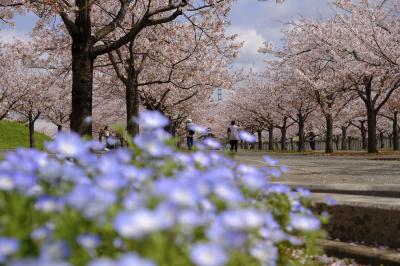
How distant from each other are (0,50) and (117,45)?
29.2m

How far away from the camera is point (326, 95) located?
34219 mm

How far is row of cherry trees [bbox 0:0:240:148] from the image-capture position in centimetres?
1267

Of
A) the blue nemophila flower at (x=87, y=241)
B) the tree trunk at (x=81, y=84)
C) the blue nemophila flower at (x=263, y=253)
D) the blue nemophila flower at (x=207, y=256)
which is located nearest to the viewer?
the blue nemophila flower at (x=207, y=256)

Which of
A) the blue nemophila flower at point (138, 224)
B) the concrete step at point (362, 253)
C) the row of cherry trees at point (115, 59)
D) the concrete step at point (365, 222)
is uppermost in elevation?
the row of cherry trees at point (115, 59)

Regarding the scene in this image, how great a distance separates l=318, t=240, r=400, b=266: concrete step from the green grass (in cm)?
4469

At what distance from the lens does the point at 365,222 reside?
4910mm

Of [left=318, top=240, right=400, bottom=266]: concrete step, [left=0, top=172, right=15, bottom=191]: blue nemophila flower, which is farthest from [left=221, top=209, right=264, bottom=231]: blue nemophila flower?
[left=318, top=240, right=400, bottom=266]: concrete step

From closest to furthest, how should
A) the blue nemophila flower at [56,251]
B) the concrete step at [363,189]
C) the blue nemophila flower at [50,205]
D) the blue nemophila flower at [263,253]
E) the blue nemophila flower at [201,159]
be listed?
the blue nemophila flower at [56,251]
the blue nemophila flower at [50,205]
the blue nemophila flower at [263,253]
the blue nemophila flower at [201,159]
the concrete step at [363,189]

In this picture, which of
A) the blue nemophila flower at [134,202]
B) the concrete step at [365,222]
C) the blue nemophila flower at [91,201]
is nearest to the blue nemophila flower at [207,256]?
the blue nemophila flower at [134,202]

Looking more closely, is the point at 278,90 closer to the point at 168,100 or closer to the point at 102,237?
the point at 168,100

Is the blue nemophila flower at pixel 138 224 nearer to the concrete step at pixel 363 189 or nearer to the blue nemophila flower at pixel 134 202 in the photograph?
the blue nemophila flower at pixel 134 202

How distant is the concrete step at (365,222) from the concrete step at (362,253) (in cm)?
18

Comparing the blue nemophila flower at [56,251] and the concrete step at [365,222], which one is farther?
the concrete step at [365,222]

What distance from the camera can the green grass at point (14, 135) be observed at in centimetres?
4754
